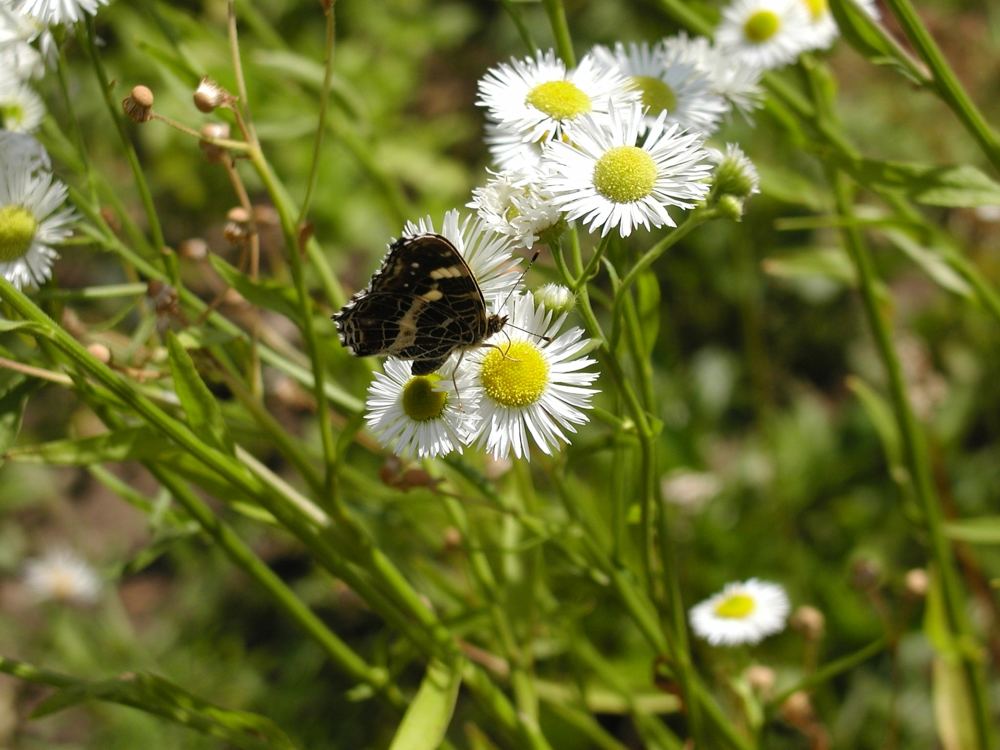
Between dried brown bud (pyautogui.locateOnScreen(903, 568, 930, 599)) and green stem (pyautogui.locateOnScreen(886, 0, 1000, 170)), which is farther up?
green stem (pyautogui.locateOnScreen(886, 0, 1000, 170))

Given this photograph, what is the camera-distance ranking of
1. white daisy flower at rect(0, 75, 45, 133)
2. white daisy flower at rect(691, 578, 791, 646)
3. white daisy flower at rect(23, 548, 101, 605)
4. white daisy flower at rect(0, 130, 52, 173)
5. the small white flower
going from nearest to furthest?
the small white flower < white daisy flower at rect(0, 130, 52, 173) < white daisy flower at rect(0, 75, 45, 133) < white daisy flower at rect(691, 578, 791, 646) < white daisy flower at rect(23, 548, 101, 605)

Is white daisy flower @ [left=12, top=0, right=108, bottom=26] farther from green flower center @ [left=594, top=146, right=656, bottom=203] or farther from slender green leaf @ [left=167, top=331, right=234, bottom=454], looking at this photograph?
green flower center @ [left=594, top=146, right=656, bottom=203]

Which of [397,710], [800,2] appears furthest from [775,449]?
[397,710]

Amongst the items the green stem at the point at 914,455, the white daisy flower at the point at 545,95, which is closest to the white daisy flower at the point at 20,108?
the white daisy flower at the point at 545,95

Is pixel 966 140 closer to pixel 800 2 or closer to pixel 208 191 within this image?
pixel 800 2

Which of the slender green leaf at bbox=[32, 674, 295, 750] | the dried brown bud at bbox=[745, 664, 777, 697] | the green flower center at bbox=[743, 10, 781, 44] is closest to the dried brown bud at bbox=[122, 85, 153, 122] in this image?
the slender green leaf at bbox=[32, 674, 295, 750]

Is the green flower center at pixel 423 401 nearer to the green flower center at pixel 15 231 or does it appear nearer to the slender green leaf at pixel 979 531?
the green flower center at pixel 15 231

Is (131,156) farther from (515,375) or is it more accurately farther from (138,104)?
(515,375)
